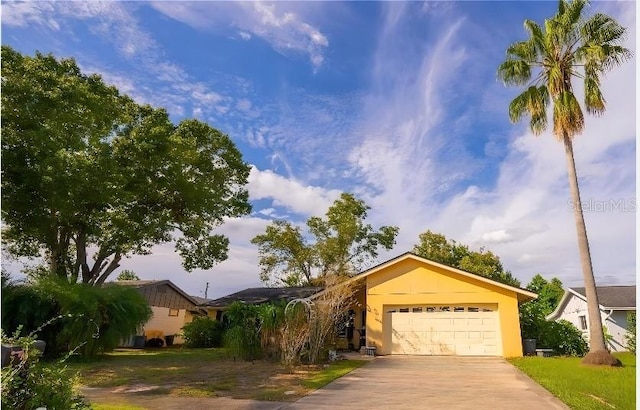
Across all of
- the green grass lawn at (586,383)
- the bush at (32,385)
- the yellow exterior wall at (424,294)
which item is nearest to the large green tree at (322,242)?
the yellow exterior wall at (424,294)

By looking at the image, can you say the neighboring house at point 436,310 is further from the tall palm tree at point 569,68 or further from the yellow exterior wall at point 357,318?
the tall palm tree at point 569,68

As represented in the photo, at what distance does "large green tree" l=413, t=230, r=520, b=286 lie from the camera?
4312 cm

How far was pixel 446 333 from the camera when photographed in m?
19.1

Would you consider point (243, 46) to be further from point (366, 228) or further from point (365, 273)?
point (366, 228)

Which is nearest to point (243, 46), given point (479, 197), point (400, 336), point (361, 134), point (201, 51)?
point (201, 51)

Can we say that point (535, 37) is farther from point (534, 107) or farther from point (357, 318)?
point (357, 318)

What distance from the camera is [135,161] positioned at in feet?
64.2

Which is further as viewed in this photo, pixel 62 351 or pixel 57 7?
pixel 62 351

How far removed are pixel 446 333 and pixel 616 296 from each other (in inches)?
536

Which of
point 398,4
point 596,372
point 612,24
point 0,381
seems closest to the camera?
point 0,381

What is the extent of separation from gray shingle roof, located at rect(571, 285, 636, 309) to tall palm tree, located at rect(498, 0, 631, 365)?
41.2ft

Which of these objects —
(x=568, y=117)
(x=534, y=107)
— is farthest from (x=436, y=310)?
(x=568, y=117)

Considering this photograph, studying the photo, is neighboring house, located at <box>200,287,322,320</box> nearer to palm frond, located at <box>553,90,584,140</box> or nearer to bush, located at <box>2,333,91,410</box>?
palm frond, located at <box>553,90,584,140</box>

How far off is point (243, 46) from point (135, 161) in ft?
36.3
